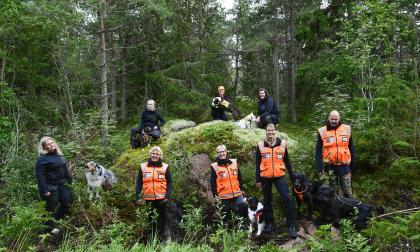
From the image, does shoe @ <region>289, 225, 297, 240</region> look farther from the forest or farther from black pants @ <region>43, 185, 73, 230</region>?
black pants @ <region>43, 185, 73, 230</region>

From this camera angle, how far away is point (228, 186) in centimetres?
704

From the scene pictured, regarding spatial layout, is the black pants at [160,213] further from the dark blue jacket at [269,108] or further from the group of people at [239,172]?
the dark blue jacket at [269,108]

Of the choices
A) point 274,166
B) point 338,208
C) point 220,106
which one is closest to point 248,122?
point 220,106

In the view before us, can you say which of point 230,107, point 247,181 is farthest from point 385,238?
point 230,107

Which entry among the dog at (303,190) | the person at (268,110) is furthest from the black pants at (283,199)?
the person at (268,110)

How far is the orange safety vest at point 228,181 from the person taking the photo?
703cm

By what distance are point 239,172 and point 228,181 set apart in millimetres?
273

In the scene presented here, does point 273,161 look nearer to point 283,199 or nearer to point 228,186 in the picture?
point 283,199

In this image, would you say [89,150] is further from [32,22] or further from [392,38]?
[392,38]

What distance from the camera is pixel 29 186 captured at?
28.8 ft

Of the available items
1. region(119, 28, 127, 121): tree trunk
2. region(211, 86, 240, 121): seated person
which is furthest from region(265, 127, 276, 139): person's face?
region(119, 28, 127, 121): tree trunk

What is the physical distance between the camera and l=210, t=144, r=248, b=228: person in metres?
7.04

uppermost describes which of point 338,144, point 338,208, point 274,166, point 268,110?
point 268,110

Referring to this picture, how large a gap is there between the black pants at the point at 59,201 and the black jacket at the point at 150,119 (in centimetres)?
294
